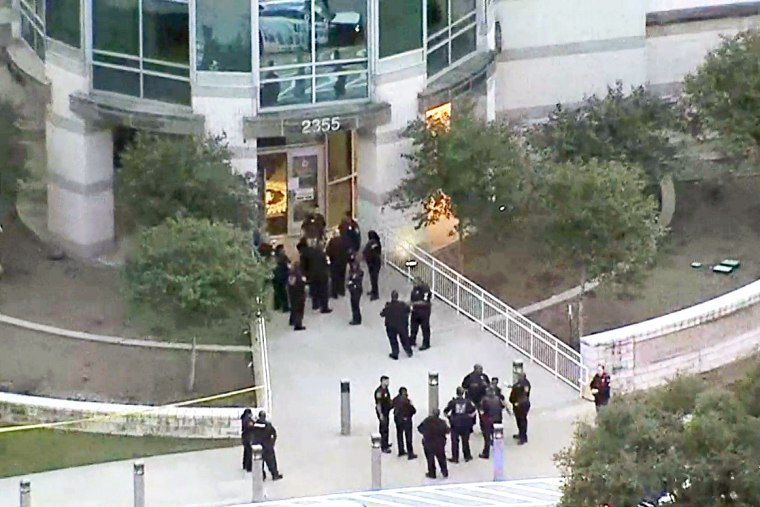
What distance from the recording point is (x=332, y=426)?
3431 centimetres

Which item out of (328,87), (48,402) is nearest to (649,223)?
(328,87)

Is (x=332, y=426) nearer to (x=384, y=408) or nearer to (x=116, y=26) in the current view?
(x=384, y=408)

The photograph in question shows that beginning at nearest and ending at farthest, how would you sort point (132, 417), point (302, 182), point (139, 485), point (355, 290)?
1. point (139, 485)
2. point (132, 417)
3. point (355, 290)
4. point (302, 182)

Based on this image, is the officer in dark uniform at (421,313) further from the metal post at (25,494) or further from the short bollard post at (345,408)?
the metal post at (25,494)

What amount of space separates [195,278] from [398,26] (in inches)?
337

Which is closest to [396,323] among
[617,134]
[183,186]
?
[183,186]

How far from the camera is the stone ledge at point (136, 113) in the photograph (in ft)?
134

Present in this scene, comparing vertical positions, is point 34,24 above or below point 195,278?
above

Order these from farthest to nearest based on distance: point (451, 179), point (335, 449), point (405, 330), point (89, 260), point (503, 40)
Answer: point (503, 40), point (89, 260), point (451, 179), point (405, 330), point (335, 449)

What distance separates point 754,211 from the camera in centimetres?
4453

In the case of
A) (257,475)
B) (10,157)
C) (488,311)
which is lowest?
(257,475)

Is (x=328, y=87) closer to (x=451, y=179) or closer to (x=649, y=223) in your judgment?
(x=451, y=179)

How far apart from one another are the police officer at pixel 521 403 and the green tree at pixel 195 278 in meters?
4.38

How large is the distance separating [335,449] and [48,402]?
4.38 m
